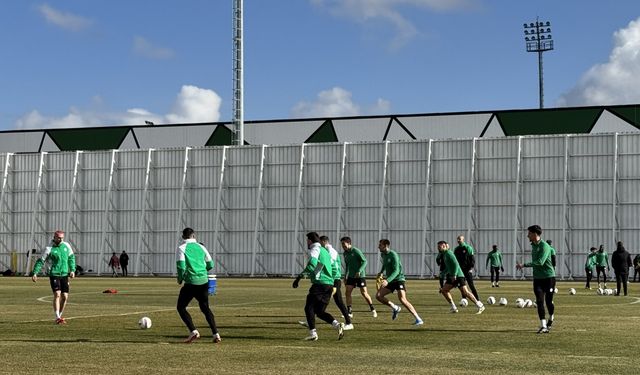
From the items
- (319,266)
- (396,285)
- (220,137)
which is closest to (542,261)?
(319,266)

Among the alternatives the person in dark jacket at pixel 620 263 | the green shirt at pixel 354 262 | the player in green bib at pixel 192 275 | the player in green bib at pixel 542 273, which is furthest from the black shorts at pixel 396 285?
the person in dark jacket at pixel 620 263

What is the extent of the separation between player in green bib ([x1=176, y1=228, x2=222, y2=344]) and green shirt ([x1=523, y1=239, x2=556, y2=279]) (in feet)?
22.5

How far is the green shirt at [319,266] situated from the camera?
20.7 meters

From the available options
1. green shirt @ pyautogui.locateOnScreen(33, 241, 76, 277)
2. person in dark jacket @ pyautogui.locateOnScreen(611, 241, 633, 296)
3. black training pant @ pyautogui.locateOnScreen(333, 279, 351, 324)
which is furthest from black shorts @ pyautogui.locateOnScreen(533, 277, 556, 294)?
person in dark jacket @ pyautogui.locateOnScreen(611, 241, 633, 296)

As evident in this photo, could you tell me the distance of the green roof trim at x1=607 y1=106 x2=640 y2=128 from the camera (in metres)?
75.5

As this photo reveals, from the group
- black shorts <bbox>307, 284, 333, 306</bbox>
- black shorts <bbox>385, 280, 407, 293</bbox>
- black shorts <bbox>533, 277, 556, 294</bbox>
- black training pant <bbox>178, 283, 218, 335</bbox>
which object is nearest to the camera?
black training pant <bbox>178, 283, 218, 335</bbox>

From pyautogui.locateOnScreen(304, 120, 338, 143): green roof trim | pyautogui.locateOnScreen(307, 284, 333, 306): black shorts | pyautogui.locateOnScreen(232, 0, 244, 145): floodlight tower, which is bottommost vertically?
pyautogui.locateOnScreen(307, 284, 333, 306): black shorts

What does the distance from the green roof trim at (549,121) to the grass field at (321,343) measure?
4580 centimetres

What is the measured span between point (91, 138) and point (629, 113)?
1718 inches

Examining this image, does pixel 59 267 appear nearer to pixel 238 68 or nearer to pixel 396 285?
pixel 396 285

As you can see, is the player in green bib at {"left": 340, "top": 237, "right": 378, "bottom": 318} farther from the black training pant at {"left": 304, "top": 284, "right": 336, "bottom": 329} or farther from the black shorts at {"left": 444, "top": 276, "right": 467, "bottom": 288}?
the black training pant at {"left": 304, "top": 284, "right": 336, "bottom": 329}

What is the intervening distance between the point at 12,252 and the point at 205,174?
17444 millimetres

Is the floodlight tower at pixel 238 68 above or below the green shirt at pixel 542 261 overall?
above

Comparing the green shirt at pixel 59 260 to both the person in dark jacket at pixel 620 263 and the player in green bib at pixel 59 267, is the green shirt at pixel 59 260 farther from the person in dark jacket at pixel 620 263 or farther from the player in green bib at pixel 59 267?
the person in dark jacket at pixel 620 263
